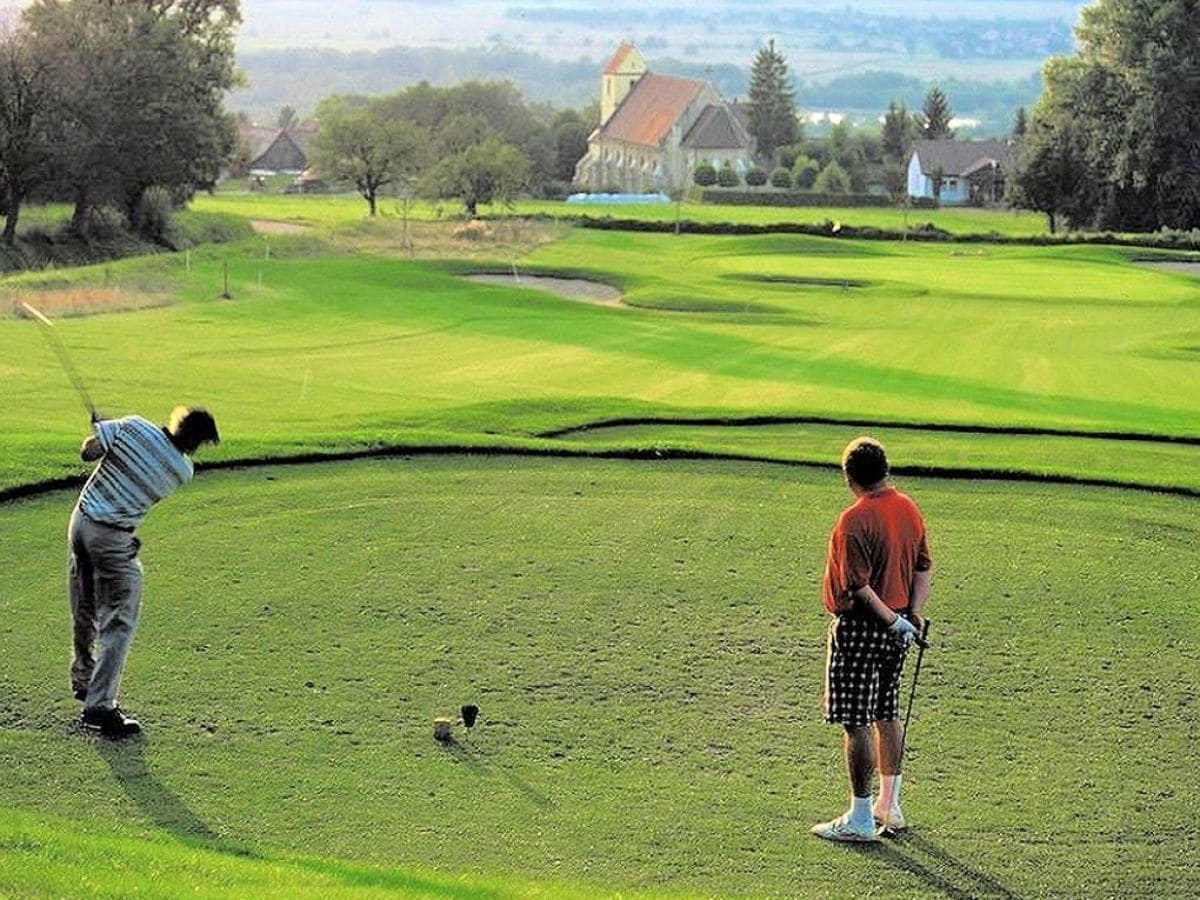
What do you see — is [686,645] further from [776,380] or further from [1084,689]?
[776,380]

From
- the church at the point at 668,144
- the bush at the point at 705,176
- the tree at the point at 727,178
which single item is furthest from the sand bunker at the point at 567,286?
the church at the point at 668,144

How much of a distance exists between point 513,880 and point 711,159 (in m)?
173

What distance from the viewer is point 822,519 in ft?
52.0

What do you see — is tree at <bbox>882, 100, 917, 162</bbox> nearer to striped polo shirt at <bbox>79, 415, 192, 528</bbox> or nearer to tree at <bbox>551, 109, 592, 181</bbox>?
tree at <bbox>551, 109, 592, 181</bbox>

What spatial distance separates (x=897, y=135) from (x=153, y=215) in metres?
116

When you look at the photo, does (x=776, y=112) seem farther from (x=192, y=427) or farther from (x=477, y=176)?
(x=192, y=427)

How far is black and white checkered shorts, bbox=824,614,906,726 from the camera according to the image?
30.8 ft

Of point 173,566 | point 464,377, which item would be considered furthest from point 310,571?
point 464,377

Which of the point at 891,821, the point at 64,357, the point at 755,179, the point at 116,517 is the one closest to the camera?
the point at 891,821

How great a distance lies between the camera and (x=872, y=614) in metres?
9.33

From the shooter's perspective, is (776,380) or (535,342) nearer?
(776,380)

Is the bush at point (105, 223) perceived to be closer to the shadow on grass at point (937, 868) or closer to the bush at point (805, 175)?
the shadow on grass at point (937, 868)

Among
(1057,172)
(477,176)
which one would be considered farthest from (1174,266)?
(477,176)

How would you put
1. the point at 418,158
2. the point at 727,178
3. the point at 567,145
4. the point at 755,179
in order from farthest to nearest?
the point at 567,145 < the point at 755,179 < the point at 727,178 < the point at 418,158
